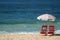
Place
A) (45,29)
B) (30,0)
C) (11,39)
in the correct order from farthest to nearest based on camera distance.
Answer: (30,0) → (45,29) → (11,39)

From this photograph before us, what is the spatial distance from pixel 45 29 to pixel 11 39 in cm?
265

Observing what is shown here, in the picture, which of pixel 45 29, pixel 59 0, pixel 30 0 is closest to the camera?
pixel 45 29

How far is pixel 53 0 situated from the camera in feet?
201

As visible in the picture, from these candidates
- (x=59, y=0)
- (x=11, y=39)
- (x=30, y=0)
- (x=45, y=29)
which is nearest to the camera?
(x=11, y=39)

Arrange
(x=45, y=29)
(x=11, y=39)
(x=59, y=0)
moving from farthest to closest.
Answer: (x=59, y=0)
(x=45, y=29)
(x=11, y=39)

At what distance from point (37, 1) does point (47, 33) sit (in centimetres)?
4789

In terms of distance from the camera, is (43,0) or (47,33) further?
(43,0)

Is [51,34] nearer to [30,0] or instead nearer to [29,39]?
[29,39]

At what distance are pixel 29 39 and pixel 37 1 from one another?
4939 centimetres

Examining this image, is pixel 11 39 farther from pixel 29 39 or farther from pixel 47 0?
pixel 47 0

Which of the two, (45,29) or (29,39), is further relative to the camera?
(45,29)

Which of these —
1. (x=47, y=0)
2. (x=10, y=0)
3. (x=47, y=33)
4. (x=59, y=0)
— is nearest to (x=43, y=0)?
(x=47, y=0)

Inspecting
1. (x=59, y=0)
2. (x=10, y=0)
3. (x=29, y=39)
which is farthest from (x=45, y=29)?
(x=10, y=0)

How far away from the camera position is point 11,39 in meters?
12.3
